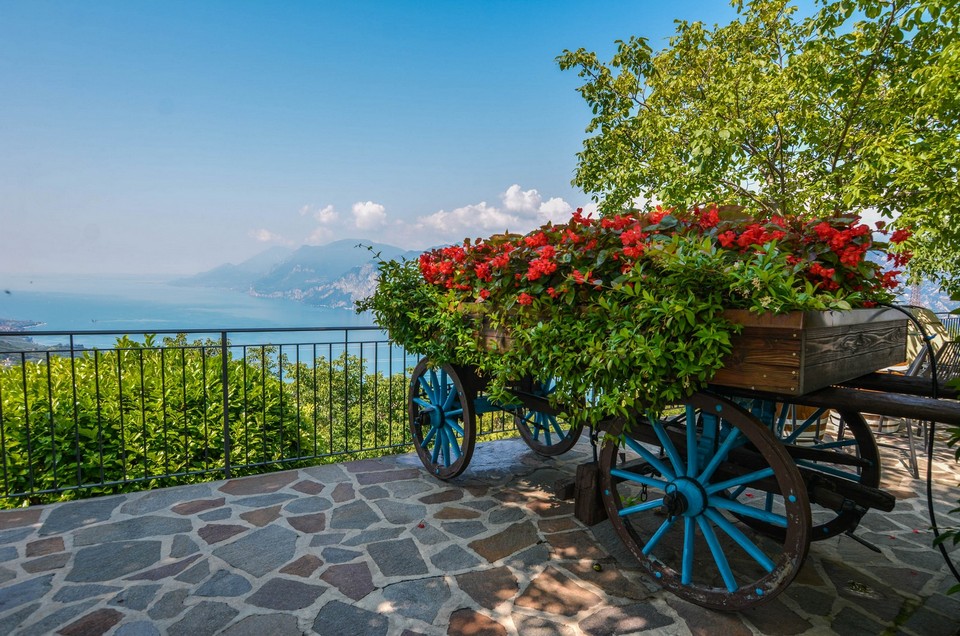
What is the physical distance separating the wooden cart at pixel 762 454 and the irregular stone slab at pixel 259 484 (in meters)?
1.95

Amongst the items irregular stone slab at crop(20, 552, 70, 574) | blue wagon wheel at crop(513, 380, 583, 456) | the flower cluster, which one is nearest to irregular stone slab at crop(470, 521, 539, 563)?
blue wagon wheel at crop(513, 380, 583, 456)

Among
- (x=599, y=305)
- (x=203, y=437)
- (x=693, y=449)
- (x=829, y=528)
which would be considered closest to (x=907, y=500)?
(x=829, y=528)

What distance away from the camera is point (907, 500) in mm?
3416

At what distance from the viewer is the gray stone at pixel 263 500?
3256 millimetres

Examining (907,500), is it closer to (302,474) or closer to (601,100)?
(302,474)

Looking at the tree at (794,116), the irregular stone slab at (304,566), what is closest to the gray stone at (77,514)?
the irregular stone slab at (304,566)

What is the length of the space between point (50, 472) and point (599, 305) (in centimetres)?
450

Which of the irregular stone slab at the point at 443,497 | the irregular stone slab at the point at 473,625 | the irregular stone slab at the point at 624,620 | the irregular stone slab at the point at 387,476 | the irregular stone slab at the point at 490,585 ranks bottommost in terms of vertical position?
the irregular stone slab at the point at 387,476

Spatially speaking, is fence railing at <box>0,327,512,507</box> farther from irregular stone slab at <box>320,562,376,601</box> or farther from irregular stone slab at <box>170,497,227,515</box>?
irregular stone slab at <box>320,562,376,601</box>

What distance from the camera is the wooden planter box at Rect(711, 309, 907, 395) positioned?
1653 millimetres

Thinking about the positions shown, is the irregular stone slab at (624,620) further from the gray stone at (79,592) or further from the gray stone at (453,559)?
the gray stone at (79,592)

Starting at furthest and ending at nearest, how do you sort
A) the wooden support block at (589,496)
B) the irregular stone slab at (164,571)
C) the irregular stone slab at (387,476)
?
1. the irregular stone slab at (387,476)
2. the wooden support block at (589,496)
3. the irregular stone slab at (164,571)

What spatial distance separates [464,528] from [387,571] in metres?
0.59

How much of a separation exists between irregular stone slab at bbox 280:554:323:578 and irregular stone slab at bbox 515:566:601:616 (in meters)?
1.03
